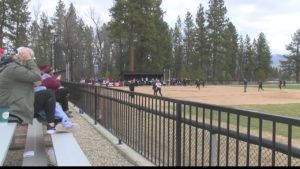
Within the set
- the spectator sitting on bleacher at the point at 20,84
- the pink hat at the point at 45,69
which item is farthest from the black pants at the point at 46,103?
the pink hat at the point at 45,69

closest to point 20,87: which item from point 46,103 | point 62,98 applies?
point 46,103

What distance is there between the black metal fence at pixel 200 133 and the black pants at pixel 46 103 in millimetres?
1461

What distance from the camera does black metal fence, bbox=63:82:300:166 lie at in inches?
166

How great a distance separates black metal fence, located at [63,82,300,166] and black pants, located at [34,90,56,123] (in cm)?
146

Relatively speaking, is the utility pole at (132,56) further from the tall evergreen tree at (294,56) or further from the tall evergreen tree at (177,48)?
the tall evergreen tree at (294,56)

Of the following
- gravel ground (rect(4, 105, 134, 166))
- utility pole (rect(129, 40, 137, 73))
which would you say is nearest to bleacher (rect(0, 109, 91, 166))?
gravel ground (rect(4, 105, 134, 166))

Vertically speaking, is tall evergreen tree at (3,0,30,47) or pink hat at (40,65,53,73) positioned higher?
tall evergreen tree at (3,0,30,47)

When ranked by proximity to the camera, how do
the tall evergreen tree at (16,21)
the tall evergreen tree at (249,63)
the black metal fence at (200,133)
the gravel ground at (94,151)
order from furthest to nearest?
1. the tall evergreen tree at (249,63)
2. the tall evergreen tree at (16,21)
3. the gravel ground at (94,151)
4. the black metal fence at (200,133)

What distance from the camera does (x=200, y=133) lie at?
600cm

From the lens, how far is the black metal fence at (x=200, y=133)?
4211 mm

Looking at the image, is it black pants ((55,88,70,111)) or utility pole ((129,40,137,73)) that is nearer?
black pants ((55,88,70,111))

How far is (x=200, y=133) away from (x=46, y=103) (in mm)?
3810

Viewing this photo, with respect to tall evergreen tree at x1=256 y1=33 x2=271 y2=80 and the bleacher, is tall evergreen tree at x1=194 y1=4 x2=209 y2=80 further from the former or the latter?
the bleacher

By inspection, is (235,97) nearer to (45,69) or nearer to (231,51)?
(45,69)
